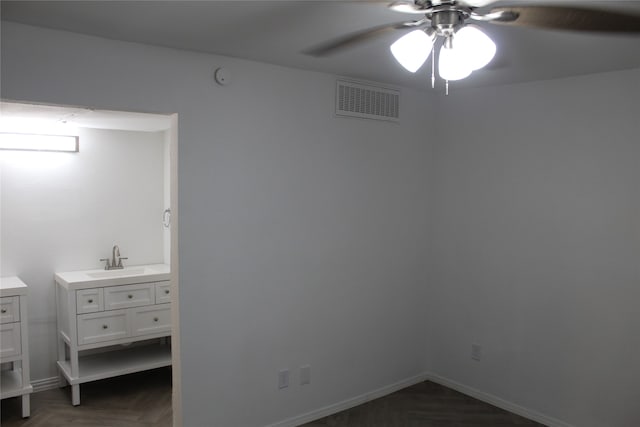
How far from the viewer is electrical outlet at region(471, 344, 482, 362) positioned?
3.89 m

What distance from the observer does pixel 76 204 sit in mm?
4188

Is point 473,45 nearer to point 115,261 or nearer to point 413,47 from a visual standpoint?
point 413,47

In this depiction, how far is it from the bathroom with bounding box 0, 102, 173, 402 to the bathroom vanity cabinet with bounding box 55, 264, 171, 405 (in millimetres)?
142

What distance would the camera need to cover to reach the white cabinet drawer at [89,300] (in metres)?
3.70

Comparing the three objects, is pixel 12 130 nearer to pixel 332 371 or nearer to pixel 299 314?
pixel 299 314

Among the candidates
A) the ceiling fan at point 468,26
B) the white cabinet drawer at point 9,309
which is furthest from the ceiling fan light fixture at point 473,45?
the white cabinet drawer at point 9,309

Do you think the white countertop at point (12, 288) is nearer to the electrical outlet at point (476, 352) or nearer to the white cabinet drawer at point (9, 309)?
the white cabinet drawer at point (9, 309)

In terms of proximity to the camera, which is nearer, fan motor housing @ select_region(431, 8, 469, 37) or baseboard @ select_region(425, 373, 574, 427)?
fan motor housing @ select_region(431, 8, 469, 37)

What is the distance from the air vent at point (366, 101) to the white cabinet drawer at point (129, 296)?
1959 millimetres

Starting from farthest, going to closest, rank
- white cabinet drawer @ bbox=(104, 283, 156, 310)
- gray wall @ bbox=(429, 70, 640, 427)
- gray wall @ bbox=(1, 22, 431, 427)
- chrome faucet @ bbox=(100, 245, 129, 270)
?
1. chrome faucet @ bbox=(100, 245, 129, 270)
2. white cabinet drawer @ bbox=(104, 283, 156, 310)
3. gray wall @ bbox=(429, 70, 640, 427)
4. gray wall @ bbox=(1, 22, 431, 427)

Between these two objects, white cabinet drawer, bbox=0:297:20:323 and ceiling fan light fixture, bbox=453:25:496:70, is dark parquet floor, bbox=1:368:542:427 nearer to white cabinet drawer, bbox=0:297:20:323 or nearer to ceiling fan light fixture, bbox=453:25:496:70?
white cabinet drawer, bbox=0:297:20:323

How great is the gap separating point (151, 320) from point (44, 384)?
0.97 meters

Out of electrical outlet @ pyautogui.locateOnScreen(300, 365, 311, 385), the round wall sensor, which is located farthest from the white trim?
electrical outlet @ pyautogui.locateOnScreen(300, 365, 311, 385)

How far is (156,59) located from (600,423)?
3.41m
